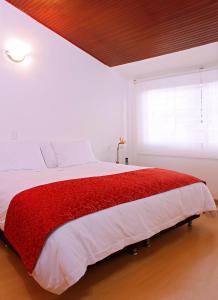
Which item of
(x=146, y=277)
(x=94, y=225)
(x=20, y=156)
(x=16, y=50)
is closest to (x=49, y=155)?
(x=20, y=156)

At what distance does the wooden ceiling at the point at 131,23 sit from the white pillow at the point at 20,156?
1709mm

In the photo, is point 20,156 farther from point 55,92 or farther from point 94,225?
point 94,225

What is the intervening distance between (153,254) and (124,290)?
588 millimetres

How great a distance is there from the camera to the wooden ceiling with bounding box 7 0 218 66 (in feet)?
8.52

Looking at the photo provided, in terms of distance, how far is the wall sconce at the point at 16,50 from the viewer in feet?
10.4

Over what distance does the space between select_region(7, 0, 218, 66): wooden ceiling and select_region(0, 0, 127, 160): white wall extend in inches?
8.5

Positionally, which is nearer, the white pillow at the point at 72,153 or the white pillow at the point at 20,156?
the white pillow at the point at 20,156

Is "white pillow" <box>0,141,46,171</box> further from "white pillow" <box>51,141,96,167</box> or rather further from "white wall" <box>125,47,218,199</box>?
"white wall" <box>125,47,218,199</box>

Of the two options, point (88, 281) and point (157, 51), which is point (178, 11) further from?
point (88, 281)

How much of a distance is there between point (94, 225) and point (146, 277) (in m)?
0.64

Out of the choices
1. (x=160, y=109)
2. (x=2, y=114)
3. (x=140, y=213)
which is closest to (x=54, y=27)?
(x=2, y=114)

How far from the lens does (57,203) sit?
1.69 metres

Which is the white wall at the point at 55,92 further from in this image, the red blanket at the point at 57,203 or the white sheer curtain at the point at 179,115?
the red blanket at the point at 57,203

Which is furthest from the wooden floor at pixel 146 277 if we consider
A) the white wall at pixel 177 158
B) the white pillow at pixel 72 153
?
the white wall at pixel 177 158
